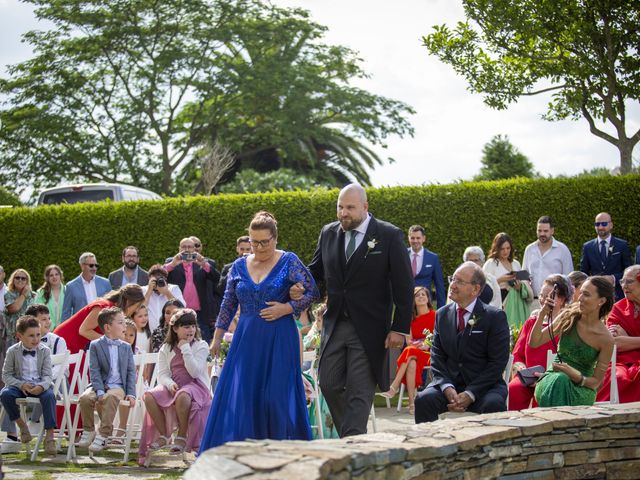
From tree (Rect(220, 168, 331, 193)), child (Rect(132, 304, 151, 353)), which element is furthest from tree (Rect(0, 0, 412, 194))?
child (Rect(132, 304, 151, 353))

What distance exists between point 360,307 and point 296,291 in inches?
18.7

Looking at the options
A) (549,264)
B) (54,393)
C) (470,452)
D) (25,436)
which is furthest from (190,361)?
(549,264)

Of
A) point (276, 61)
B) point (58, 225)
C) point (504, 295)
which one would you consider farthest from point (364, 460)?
point (276, 61)

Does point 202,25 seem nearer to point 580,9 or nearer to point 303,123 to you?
point 303,123

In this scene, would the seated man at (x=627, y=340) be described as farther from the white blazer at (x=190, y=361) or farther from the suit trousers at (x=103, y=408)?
the suit trousers at (x=103, y=408)

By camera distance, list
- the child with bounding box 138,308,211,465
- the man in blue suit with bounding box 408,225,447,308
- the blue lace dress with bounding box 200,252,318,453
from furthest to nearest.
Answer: the man in blue suit with bounding box 408,225,447,308 → the child with bounding box 138,308,211,465 → the blue lace dress with bounding box 200,252,318,453

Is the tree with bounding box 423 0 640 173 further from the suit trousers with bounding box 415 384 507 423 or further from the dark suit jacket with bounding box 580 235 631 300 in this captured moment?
the suit trousers with bounding box 415 384 507 423

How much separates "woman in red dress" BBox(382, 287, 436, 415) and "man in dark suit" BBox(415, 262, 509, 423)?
4.05 metres

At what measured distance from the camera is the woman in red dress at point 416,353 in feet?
37.9

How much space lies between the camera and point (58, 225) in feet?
61.0

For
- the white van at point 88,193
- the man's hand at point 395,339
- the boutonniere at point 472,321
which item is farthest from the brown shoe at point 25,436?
the white van at point 88,193

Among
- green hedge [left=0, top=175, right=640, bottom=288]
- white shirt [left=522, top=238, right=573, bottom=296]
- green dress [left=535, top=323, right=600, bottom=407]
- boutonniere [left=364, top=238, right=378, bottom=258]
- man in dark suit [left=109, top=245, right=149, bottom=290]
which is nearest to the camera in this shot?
boutonniere [left=364, top=238, right=378, bottom=258]

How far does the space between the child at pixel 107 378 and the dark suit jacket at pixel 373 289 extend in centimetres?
284

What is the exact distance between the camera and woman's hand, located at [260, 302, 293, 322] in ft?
22.3
